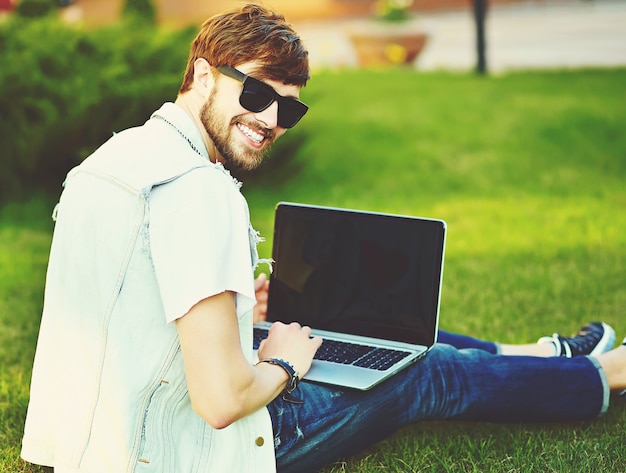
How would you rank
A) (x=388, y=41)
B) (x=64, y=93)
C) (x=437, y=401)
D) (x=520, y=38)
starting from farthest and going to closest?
(x=520, y=38)
(x=388, y=41)
(x=64, y=93)
(x=437, y=401)

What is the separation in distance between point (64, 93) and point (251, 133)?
17.2 feet

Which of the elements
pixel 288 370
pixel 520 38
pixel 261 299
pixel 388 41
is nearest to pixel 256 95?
pixel 288 370

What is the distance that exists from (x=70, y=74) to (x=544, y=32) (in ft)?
35.2

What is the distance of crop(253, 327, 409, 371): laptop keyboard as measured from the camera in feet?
10.2

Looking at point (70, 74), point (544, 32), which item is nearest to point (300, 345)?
point (70, 74)

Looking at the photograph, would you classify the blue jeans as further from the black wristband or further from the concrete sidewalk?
the concrete sidewalk

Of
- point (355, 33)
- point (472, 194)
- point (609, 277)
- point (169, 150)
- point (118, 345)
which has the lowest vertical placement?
point (355, 33)

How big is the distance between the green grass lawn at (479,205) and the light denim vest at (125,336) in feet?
2.63

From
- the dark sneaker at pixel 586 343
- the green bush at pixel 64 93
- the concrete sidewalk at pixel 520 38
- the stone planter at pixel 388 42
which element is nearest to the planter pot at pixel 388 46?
the stone planter at pixel 388 42

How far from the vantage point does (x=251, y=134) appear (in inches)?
104

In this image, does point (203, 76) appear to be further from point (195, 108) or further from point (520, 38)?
point (520, 38)

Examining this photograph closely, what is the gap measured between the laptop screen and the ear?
994 millimetres

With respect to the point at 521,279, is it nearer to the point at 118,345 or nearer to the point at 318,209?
the point at 318,209

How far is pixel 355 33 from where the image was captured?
14.3 m
